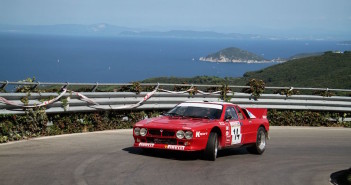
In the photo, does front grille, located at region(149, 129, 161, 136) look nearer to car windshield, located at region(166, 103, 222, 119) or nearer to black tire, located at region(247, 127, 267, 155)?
car windshield, located at region(166, 103, 222, 119)

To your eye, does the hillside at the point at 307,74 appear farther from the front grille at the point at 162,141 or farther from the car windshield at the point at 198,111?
the front grille at the point at 162,141

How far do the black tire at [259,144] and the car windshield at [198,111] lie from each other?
4.50 ft

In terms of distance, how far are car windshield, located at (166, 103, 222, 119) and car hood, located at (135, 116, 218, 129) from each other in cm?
32

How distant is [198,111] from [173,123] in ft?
3.87

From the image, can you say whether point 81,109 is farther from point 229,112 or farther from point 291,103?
point 291,103

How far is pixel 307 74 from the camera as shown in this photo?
53312 mm

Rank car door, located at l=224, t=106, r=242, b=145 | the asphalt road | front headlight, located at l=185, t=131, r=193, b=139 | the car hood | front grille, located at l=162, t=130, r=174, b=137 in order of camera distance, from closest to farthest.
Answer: the asphalt road → front headlight, located at l=185, t=131, r=193, b=139 → front grille, located at l=162, t=130, r=174, b=137 → the car hood → car door, located at l=224, t=106, r=242, b=145

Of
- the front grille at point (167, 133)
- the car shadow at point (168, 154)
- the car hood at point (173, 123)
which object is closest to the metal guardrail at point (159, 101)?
the car shadow at point (168, 154)

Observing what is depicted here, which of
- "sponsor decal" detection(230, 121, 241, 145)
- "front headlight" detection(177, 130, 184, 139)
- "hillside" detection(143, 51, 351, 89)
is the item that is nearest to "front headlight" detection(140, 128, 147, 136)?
"front headlight" detection(177, 130, 184, 139)

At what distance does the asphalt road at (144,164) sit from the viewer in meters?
9.01

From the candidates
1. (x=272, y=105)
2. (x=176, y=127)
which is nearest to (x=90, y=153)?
(x=176, y=127)

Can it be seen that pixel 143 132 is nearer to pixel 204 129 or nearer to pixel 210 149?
pixel 204 129

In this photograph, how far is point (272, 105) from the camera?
20.6 m

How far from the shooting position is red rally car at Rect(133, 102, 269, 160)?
11.0 m
